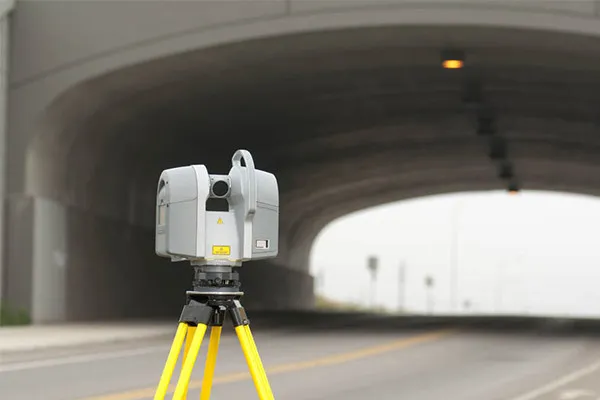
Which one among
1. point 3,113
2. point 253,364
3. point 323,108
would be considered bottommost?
point 253,364

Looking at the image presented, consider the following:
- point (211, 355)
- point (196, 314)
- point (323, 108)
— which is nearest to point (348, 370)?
point (211, 355)

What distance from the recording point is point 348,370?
47.5ft

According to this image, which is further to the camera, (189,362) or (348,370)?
(348,370)

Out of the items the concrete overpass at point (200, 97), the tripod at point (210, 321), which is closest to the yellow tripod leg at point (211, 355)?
the tripod at point (210, 321)

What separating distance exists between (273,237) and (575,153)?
35014 mm

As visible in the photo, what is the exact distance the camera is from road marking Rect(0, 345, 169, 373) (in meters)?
14.0

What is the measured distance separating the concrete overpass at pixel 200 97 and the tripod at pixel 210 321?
15.8m

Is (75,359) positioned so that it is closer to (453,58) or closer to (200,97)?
(453,58)

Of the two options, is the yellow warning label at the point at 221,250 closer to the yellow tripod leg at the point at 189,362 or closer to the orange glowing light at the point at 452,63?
the yellow tripod leg at the point at 189,362

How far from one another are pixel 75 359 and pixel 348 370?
154 inches

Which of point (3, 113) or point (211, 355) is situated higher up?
point (3, 113)

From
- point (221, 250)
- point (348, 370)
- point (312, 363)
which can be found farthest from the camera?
point (312, 363)

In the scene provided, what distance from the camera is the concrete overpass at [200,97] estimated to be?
21.9 m

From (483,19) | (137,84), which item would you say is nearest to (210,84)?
(137,84)
